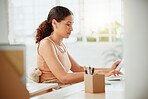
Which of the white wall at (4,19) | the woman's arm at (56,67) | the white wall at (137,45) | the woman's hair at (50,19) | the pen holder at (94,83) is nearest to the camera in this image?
the white wall at (137,45)

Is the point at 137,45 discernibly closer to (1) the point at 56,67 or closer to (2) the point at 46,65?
(1) the point at 56,67

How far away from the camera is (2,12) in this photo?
6.64 m

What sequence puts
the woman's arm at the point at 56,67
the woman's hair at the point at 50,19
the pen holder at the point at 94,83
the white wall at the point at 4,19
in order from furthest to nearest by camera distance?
the white wall at the point at 4,19, the woman's hair at the point at 50,19, the woman's arm at the point at 56,67, the pen holder at the point at 94,83

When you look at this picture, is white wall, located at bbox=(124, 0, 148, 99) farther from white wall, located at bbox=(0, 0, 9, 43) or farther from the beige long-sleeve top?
white wall, located at bbox=(0, 0, 9, 43)

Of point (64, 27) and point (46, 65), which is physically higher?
point (64, 27)

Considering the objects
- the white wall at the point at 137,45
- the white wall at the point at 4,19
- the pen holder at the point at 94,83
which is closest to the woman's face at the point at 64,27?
the pen holder at the point at 94,83

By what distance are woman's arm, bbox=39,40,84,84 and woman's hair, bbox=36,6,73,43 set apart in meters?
0.26

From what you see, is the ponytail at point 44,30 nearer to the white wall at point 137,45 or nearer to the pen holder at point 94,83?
the pen holder at point 94,83

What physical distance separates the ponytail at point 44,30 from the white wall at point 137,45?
64.9 inches

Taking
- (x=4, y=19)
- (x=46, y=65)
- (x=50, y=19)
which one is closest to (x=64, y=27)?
(x=50, y=19)

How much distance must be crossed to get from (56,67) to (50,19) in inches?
19.3

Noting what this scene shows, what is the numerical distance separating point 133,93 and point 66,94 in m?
0.56

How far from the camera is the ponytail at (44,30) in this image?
2.13 metres

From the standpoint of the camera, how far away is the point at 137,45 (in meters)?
0.53
